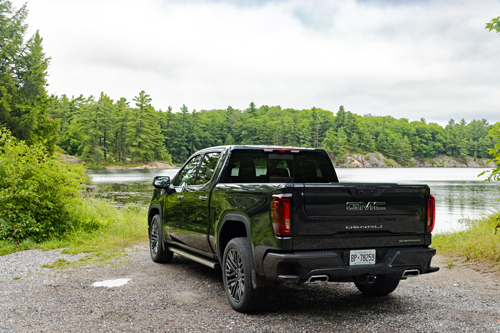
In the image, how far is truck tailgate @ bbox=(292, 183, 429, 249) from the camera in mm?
4340

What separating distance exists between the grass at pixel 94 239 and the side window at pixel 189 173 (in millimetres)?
2187

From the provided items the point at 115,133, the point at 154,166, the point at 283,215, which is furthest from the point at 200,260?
Answer: the point at 115,133

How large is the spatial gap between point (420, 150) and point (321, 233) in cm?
18378

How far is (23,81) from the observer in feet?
132

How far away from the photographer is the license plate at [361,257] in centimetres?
448

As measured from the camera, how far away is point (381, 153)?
15675cm

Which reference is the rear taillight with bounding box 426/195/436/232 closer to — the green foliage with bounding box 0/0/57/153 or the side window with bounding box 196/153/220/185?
the side window with bounding box 196/153/220/185

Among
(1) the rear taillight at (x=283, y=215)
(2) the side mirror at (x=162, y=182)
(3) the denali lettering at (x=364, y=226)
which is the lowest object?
(3) the denali lettering at (x=364, y=226)

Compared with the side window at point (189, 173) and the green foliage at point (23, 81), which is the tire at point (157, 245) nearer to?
the side window at point (189, 173)

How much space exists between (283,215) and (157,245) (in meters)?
4.03

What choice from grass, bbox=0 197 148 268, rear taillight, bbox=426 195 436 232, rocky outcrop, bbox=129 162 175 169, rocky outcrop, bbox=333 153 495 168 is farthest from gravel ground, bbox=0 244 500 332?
rocky outcrop, bbox=333 153 495 168

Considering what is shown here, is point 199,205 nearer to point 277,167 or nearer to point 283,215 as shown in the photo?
point 277,167

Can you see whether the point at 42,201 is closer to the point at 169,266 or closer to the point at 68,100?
the point at 169,266

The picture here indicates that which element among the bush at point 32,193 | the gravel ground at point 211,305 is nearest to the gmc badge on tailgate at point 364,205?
the gravel ground at point 211,305
